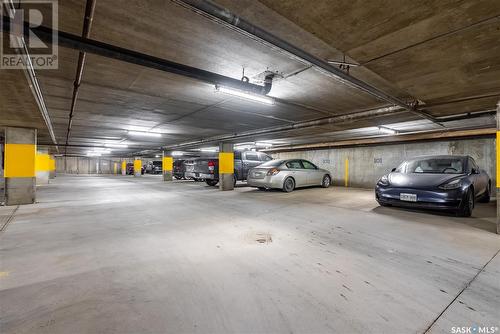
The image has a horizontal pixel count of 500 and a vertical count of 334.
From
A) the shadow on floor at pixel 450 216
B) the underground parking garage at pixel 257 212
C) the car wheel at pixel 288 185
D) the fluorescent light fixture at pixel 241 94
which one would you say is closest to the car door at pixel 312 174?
the car wheel at pixel 288 185

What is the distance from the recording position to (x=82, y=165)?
1292 inches

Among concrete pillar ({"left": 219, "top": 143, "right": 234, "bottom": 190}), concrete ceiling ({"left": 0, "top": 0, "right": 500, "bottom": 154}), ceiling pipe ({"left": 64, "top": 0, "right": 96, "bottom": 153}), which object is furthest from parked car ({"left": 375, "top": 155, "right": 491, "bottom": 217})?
concrete pillar ({"left": 219, "top": 143, "right": 234, "bottom": 190})

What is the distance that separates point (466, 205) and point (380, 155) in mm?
7102

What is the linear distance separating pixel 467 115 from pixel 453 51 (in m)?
4.40

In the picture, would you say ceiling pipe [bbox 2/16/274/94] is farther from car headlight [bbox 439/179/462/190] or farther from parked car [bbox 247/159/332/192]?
parked car [bbox 247/159/332/192]

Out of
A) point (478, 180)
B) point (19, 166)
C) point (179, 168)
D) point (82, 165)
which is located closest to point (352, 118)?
point (478, 180)

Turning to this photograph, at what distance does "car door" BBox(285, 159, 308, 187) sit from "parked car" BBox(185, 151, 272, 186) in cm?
283

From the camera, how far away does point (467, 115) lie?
18.6 feet

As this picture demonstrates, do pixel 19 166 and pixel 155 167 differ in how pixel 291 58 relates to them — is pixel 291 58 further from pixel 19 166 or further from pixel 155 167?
pixel 155 167

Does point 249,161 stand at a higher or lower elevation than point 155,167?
higher

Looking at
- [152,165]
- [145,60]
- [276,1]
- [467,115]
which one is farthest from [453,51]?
[152,165]

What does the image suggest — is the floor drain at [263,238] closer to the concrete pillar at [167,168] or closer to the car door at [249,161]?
the car door at [249,161]

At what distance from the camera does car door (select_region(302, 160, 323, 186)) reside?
30.9 ft
